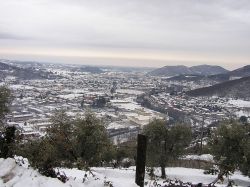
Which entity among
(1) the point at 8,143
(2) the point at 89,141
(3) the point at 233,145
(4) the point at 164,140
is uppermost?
(1) the point at 8,143

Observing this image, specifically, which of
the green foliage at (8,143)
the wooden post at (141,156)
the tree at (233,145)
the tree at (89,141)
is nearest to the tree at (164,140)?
the tree at (233,145)

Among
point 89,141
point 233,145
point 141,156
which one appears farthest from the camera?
point 233,145

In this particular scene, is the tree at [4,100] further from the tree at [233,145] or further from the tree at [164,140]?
the tree at [233,145]

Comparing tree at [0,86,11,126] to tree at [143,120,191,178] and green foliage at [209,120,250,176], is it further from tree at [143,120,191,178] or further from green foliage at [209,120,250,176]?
green foliage at [209,120,250,176]

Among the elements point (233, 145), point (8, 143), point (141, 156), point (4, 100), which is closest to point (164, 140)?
point (233, 145)

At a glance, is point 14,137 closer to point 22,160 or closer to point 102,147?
point 22,160

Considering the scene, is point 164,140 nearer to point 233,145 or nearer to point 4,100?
point 233,145

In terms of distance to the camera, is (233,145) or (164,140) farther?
(164,140)

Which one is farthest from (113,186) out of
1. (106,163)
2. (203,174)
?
(106,163)
